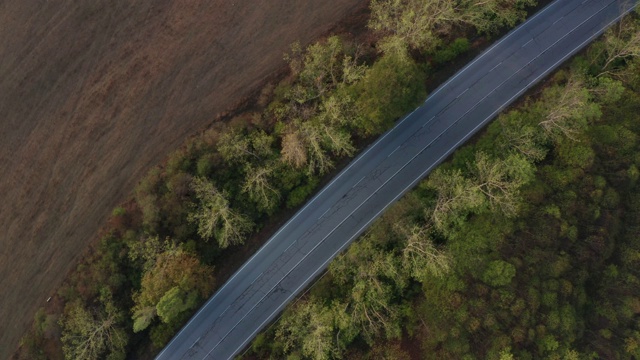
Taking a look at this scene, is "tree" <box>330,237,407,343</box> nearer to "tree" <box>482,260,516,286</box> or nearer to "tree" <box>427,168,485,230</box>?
A: "tree" <box>427,168,485,230</box>

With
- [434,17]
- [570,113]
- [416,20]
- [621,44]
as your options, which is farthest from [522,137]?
[416,20]

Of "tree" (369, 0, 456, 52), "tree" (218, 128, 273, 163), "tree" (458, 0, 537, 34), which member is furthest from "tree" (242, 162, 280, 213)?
"tree" (458, 0, 537, 34)

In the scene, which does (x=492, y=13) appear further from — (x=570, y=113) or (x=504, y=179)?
(x=504, y=179)

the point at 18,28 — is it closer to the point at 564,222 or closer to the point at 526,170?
the point at 526,170

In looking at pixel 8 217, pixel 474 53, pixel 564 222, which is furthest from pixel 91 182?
pixel 564 222

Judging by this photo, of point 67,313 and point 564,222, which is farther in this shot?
point 67,313

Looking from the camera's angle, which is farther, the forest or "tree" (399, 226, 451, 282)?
"tree" (399, 226, 451, 282)

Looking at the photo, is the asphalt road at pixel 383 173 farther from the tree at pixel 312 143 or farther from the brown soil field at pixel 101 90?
the brown soil field at pixel 101 90
